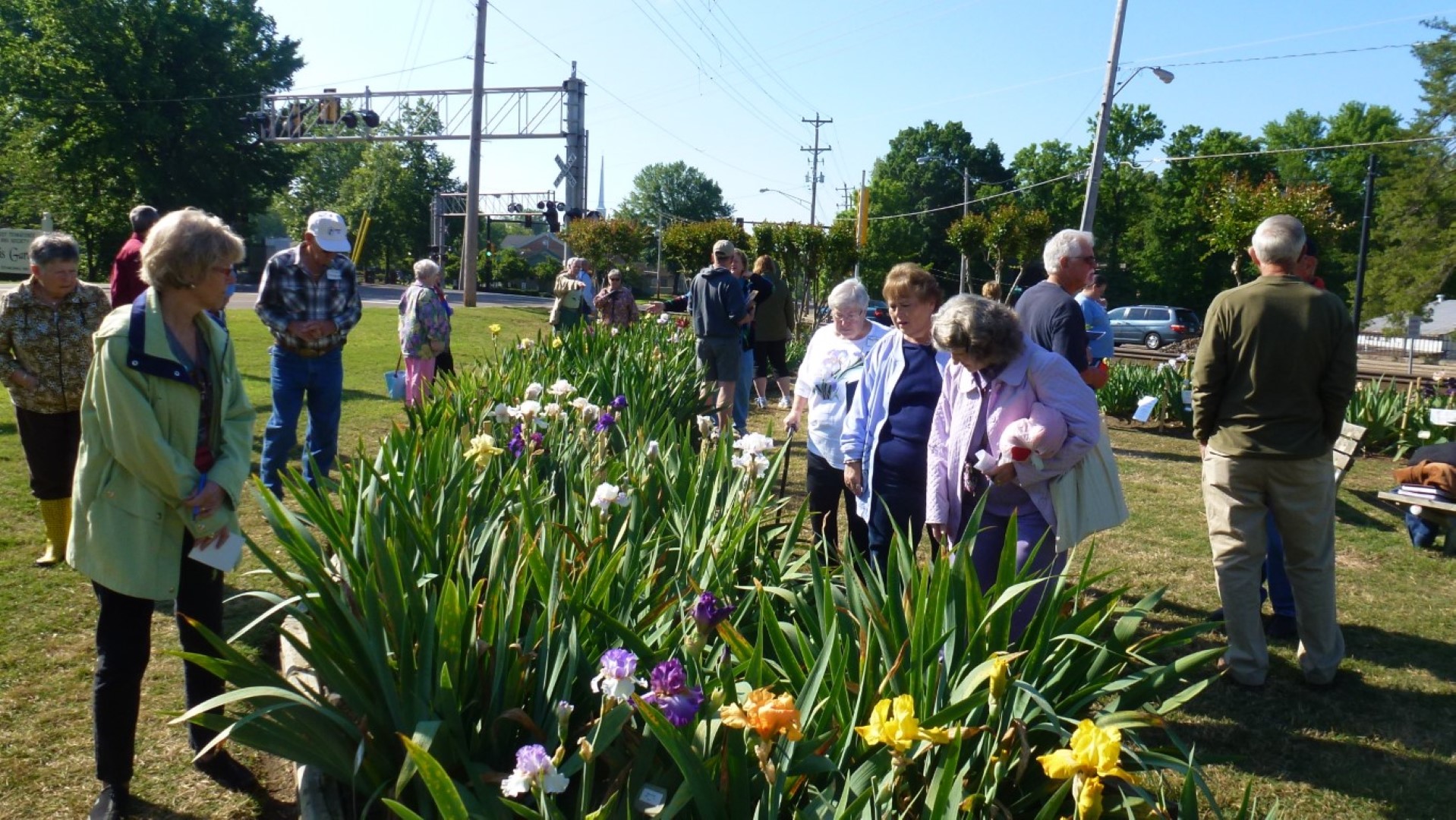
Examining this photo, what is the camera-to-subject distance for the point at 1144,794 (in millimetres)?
1885

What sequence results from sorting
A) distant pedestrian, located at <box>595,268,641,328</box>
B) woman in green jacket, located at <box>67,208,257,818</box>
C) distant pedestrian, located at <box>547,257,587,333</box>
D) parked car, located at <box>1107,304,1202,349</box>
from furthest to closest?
1. parked car, located at <box>1107,304,1202,349</box>
2. distant pedestrian, located at <box>595,268,641,328</box>
3. distant pedestrian, located at <box>547,257,587,333</box>
4. woman in green jacket, located at <box>67,208,257,818</box>

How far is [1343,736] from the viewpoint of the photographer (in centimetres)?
347

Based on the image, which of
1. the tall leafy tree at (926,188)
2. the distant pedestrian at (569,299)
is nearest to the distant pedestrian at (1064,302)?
the distant pedestrian at (569,299)

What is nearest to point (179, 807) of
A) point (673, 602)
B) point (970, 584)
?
point (673, 602)

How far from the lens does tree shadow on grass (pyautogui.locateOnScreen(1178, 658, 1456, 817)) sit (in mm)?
3129

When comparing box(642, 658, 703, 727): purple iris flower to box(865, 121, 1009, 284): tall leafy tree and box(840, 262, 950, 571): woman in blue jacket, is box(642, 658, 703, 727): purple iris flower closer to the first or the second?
box(840, 262, 950, 571): woman in blue jacket

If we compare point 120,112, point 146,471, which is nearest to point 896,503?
point 146,471

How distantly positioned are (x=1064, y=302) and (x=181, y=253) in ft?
10.7

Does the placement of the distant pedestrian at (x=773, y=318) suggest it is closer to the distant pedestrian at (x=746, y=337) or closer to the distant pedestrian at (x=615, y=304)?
the distant pedestrian at (x=746, y=337)

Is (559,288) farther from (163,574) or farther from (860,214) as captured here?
(860,214)

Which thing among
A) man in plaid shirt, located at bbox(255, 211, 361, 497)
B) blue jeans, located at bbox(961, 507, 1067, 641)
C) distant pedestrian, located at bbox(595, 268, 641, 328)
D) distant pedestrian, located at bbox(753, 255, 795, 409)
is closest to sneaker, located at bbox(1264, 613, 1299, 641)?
blue jeans, located at bbox(961, 507, 1067, 641)

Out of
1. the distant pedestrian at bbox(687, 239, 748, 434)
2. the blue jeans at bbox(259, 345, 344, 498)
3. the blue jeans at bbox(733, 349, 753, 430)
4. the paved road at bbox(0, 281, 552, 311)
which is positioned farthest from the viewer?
the paved road at bbox(0, 281, 552, 311)

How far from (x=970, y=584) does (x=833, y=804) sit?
69 centimetres

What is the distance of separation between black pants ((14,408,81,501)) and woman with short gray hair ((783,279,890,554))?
3030mm
